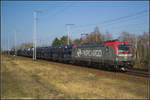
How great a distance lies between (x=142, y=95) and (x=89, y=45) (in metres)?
15.5

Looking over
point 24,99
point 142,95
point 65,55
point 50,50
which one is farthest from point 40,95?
point 50,50

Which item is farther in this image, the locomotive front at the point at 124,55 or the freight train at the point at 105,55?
the freight train at the point at 105,55

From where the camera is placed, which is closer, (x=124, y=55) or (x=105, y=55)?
(x=124, y=55)

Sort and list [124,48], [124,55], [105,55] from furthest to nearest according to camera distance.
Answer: [105,55] < [124,48] < [124,55]

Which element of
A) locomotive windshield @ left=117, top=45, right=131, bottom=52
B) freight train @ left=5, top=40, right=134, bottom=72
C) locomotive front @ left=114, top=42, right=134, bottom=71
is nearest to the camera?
locomotive front @ left=114, top=42, right=134, bottom=71

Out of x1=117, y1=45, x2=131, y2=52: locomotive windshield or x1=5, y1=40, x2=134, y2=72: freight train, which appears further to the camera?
x1=117, y1=45, x2=131, y2=52: locomotive windshield

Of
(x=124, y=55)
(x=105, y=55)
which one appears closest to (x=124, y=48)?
(x=124, y=55)

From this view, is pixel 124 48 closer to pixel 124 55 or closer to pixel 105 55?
pixel 124 55

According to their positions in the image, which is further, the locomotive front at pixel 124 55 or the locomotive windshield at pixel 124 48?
the locomotive windshield at pixel 124 48

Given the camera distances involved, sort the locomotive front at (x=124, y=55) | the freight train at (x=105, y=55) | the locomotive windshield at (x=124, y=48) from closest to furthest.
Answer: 1. the locomotive front at (x=124, y=55)
2. the freight train at (x=105, y=55)
3. the locomotive windshield at (x=124, y=48)

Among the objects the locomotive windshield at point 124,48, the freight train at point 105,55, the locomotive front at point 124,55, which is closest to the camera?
the locomotive front at point 124,55

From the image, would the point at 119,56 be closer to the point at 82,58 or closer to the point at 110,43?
the point at 110,43

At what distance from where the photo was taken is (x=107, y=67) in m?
20.2

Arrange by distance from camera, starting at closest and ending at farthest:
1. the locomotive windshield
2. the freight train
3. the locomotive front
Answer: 1. the locomotive front
2. the freight train
3. the locomotive windshield
